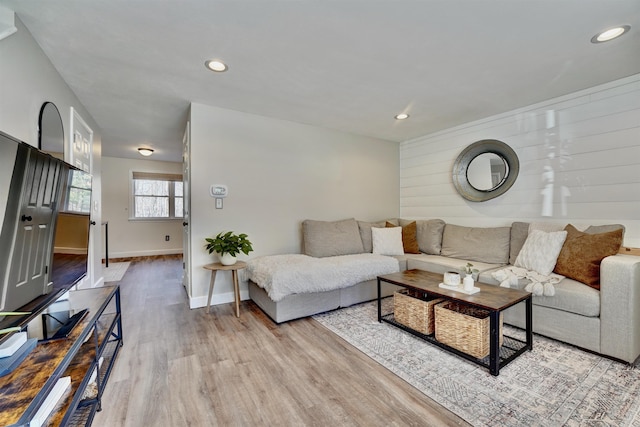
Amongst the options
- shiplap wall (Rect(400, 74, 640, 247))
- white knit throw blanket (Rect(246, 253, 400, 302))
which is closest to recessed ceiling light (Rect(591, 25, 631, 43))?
shiplap wall (Rect(400, 74, 640, 247))

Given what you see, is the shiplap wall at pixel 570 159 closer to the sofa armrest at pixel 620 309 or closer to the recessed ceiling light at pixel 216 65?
the sofa armrest at pixel 620 309

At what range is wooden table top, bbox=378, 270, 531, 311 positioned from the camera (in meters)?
1.97

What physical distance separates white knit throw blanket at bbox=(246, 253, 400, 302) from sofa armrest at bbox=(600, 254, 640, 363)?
1831 mm

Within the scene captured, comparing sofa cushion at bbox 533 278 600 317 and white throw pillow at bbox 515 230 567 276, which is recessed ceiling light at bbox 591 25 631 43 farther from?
sofa cushion at bbox 533 278 600 317

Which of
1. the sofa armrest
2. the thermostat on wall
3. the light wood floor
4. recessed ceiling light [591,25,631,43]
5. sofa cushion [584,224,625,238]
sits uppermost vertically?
recessed ceiling light [591,25,631,43]

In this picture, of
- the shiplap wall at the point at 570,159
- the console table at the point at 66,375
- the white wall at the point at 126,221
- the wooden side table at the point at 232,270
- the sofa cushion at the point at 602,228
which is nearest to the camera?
the console table at the point at 66,375

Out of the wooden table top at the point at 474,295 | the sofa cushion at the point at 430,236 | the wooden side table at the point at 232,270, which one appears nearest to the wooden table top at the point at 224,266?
the wooden side table at the point at 232,270

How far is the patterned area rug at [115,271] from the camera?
4.62 m

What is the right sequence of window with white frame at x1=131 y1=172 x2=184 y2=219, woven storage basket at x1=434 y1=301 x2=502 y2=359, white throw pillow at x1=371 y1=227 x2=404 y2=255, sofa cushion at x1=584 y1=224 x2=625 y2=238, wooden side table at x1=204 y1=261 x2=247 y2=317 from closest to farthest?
woven storage basket at x1=434 y1=301 x2=502 y2=359 < sofa cushion at x1=584 y1=224 x2=625 y2=238 < wooden side table at x1=204 y1=261 x2=247 y2=317 < white throw pillow at x1=371 y1=227 x2=404 y2=255 < window with white frame at x1=131 y1=172 x2=184 y2=219

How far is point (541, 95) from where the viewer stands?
3.04 m

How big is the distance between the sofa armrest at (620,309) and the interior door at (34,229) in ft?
11.6

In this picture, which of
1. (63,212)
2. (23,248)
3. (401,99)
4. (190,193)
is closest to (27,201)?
(23,248)

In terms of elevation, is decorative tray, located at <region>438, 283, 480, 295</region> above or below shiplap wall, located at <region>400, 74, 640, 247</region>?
below

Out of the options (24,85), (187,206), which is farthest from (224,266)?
(24,85)
